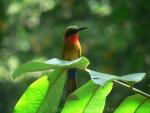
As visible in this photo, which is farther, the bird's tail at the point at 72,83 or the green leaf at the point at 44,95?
the bird's tail at the point at 72,83

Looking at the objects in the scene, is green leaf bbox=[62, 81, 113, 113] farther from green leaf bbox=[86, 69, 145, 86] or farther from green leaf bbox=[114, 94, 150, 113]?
green leaf bbox=[86, 69, 145, 86]

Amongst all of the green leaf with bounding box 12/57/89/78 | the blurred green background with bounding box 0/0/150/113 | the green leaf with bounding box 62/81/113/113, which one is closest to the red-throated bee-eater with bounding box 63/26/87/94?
the green leaf with bounding box 62/81/113/113

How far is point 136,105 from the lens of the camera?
1.84 metres

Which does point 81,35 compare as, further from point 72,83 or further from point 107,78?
point 107,78

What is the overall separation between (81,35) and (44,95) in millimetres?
6114

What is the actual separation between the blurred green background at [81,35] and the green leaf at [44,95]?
4.72 m

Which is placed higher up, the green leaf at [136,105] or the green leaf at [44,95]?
the green leaf at [44,95]

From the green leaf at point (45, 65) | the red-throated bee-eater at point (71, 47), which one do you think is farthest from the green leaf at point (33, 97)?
the red-throated bee-eater at point (71, 47)

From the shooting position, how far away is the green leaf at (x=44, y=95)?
5.88 ft

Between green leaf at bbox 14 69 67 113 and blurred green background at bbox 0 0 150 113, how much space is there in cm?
472

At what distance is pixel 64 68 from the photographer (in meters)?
1.74

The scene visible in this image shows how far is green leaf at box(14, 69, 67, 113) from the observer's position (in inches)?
70.6

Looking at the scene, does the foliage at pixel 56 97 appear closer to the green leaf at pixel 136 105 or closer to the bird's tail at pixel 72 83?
the green leaf at pixel 136 105


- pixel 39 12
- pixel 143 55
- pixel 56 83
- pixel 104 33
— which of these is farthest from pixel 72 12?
pixel 56 83
